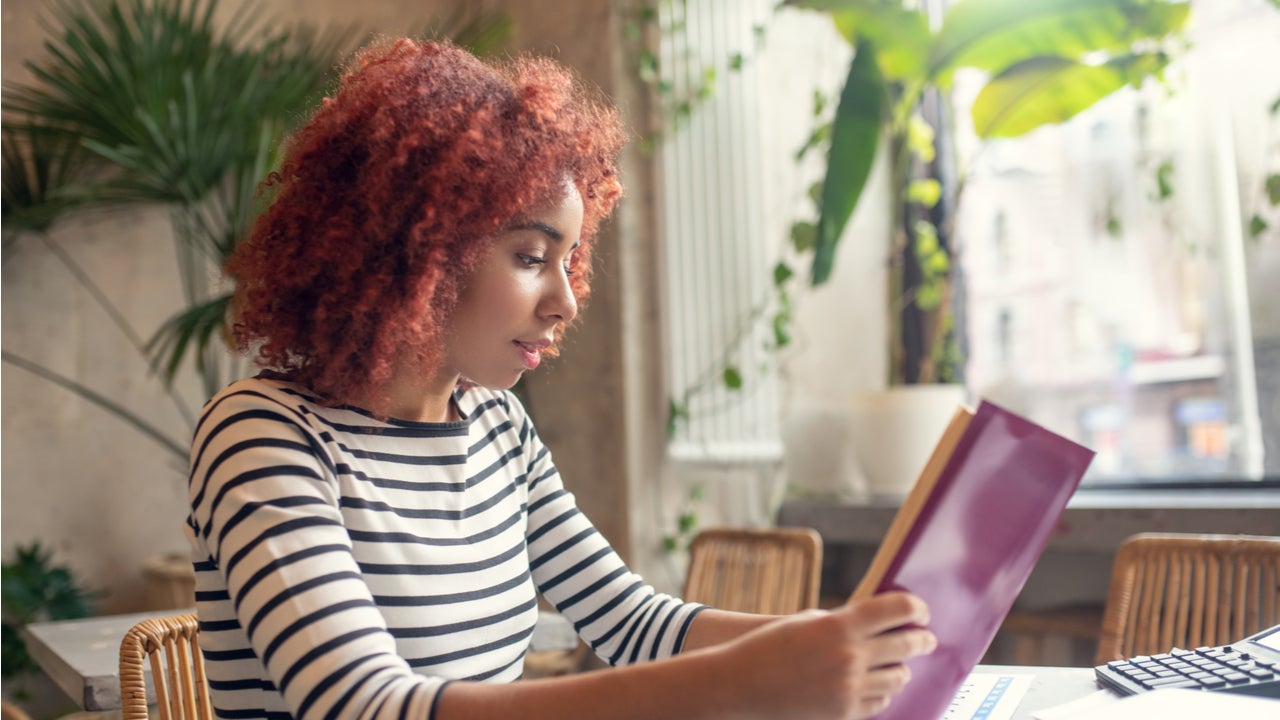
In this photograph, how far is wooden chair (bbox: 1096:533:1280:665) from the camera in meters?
1.40

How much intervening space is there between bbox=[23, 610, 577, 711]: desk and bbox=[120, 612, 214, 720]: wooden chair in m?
0.15

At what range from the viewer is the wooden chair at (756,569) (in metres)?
1.91

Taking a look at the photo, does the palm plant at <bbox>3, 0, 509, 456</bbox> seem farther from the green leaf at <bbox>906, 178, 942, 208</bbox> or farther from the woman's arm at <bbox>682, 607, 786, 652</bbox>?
the woman's arm at <bbox>682, 607, 786, 652</bbox>

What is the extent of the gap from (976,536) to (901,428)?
1.97 meters

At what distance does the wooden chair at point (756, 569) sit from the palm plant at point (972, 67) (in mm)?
818

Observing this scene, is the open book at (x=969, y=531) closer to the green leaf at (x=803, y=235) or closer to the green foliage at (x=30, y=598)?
the green leaf at (x=803, y=235)

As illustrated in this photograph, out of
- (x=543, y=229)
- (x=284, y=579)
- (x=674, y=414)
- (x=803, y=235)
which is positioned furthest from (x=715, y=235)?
(x=284, y=579)

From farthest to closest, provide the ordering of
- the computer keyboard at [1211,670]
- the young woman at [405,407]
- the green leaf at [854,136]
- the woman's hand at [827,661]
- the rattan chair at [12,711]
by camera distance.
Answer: the green leaf at [854,136]
the rattan chair at [12,711]
the computer keyboard at [1211,670]
the young woman at [405,407]
the woman's hand at [827,661]

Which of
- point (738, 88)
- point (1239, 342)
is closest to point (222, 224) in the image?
point (738, 88)

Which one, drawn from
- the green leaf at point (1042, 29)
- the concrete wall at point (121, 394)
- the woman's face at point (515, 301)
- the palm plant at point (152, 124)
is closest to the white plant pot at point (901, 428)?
the concrete wall at point (121, 394)

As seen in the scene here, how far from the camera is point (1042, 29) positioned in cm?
245

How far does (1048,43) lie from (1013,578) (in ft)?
6.54

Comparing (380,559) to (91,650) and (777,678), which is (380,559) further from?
(91,650)

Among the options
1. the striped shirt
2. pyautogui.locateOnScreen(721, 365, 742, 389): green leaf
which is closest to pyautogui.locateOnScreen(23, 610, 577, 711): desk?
the striped shirt
